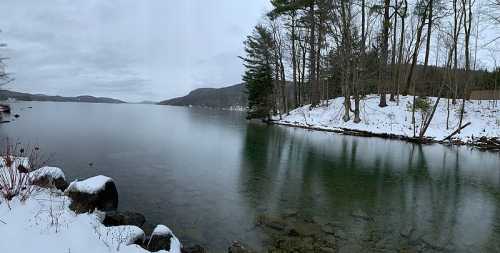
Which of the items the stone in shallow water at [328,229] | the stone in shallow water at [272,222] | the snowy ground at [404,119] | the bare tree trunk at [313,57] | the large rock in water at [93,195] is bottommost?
the stone in shallow water at [328,229]

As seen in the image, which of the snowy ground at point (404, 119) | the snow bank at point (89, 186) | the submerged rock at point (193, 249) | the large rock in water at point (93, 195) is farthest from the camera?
the snowy ground at point (404, 119)

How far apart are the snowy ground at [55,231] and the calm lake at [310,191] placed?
1.64 m

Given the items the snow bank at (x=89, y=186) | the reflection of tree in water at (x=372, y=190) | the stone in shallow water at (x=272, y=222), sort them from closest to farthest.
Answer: the snow bank at (x=89, y=186)
the stone in shallow water at (x=272, y=222)
the reflection of tree in water at (x=372, y=190)

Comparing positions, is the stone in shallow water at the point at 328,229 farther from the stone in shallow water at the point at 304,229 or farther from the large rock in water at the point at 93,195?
the large rock in water at the point at 93,195

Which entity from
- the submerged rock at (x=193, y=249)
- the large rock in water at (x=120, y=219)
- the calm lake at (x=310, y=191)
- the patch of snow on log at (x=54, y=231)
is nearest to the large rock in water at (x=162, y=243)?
the submerged rock at (x=193, y=249)

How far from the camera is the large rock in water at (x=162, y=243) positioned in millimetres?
5816

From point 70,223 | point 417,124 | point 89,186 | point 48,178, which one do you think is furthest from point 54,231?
point 417,124

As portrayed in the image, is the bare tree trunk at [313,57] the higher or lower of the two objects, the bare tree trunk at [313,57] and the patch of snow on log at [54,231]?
the higher

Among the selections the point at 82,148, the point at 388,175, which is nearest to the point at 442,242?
the point at 388,175

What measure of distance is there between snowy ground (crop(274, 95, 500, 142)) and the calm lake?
767cm

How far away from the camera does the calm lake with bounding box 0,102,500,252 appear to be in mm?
7422

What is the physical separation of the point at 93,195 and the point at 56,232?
239 centimetres

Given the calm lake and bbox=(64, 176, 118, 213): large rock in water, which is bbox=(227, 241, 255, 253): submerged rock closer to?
the calm lake

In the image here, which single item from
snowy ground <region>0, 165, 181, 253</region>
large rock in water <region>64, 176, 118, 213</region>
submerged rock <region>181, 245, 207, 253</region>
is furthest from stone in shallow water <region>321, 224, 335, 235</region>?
large rock in water <region>64, 176, 118, 213</region>
